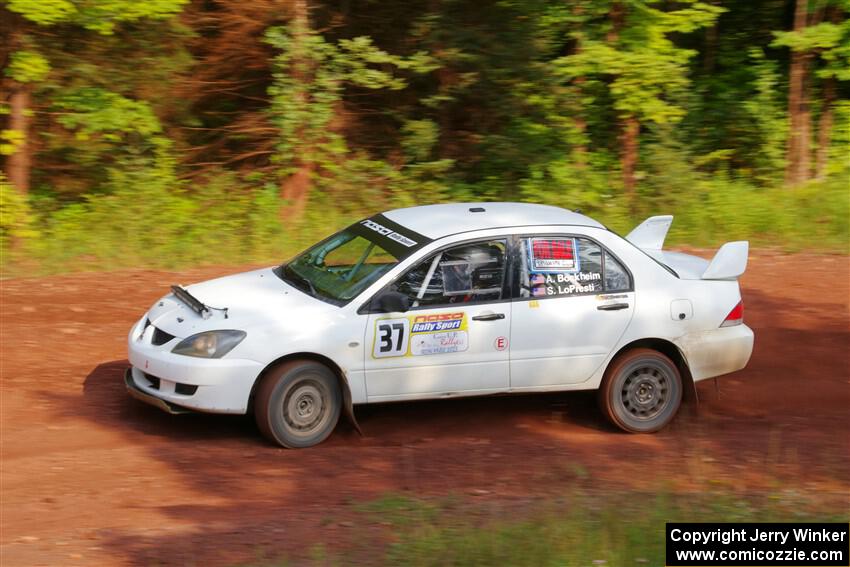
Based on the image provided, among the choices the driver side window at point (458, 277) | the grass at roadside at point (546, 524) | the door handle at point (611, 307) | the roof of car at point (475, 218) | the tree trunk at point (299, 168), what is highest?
the tree trunk at point (299, 168)

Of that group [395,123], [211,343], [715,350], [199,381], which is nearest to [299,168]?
[395,123]

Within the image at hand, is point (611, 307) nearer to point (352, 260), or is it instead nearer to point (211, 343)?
point (352, 260)

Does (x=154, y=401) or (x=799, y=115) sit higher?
(x=799, y=115)

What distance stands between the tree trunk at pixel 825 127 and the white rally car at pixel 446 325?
873cm

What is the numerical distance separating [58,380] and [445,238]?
11.9 ft

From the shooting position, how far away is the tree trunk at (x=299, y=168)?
47.5ft

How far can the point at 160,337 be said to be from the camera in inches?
293

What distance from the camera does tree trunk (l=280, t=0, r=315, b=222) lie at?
1449cm

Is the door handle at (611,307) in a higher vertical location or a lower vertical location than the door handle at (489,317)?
higher

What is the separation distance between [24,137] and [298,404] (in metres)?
8.05

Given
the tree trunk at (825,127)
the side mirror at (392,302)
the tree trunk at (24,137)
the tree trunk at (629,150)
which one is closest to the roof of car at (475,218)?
the side mirror at (392,302)

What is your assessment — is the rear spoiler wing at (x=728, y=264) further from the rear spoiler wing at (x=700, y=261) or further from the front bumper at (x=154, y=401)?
the front bumper at (x=154, y=401)

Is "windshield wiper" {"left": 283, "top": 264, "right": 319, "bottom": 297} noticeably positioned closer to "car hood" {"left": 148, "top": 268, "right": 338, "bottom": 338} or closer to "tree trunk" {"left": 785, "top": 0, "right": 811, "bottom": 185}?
"car hood" {"left": 148, "top": 268, "right": 338, "bottom": 338}

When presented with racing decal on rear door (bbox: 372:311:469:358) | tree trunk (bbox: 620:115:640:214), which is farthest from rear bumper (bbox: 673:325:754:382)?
tree trunk (bbox: 620:115:640:214)
